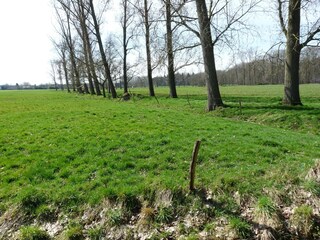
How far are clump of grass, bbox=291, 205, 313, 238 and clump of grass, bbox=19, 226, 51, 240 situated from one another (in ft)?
14.3

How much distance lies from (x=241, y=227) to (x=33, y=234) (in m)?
3.67

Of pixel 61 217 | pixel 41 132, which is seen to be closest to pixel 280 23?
pixel 41 132

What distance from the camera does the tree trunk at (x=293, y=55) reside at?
43.2 feet

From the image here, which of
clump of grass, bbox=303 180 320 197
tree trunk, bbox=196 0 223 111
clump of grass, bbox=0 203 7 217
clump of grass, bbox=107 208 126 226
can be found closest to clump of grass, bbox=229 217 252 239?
clump of grass, bbox=303 180 320 197

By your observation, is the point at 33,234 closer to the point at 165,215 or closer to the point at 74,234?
the point at 74,234

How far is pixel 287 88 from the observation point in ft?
46.4

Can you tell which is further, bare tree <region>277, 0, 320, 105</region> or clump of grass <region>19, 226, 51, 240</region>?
bare tree <region>277, 0, 320, 105</region>

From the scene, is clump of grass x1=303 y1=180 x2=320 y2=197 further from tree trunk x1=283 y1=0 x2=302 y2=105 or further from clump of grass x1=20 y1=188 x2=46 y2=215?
tree trunk x1=283 y1=0 x2=302 y2=105

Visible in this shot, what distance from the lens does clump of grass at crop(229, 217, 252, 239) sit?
14.0ft

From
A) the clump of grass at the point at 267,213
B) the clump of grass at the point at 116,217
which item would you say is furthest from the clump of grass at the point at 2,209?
the clump of grass at the point at 267,213

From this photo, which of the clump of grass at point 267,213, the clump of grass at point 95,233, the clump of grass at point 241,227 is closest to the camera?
the clump of grass at point 241,227

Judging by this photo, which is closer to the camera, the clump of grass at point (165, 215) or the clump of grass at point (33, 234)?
the clump of grass at point (33, 234)

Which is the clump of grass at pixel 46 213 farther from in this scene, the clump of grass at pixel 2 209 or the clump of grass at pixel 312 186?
the clump of grass at pixel 312 186

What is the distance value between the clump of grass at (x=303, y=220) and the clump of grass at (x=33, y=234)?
14.3ft
